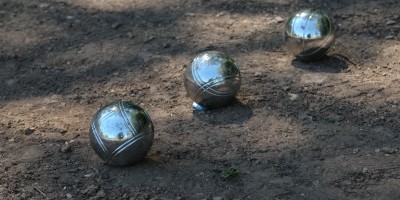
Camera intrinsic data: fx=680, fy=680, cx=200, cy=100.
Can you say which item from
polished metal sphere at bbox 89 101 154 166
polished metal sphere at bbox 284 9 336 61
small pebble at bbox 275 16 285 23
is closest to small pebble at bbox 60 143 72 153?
polished metal sphere at bbox 89 101 154 166

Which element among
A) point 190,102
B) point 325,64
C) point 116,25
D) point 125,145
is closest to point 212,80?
point 190,102

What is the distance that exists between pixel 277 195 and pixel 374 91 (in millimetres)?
1696

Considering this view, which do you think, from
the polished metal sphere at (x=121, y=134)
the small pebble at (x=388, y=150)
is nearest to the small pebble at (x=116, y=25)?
the polished metal sphere at (x=121, y=134)

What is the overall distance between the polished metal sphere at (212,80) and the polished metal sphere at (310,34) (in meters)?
0.90

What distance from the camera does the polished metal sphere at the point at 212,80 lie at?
5359 millimetres

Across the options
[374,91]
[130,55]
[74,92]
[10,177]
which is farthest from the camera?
[130,55]

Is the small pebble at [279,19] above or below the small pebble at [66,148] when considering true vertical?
above

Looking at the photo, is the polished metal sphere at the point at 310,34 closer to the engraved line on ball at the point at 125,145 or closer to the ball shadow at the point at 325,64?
the ball shadow at the point at 325,64

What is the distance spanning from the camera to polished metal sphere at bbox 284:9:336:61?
6023mm

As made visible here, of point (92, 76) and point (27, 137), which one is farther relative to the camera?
point (92, 76)

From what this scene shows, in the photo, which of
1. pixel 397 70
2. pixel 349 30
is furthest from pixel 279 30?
pixel 397 70

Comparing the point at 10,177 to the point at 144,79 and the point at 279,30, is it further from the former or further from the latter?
the point at 279,30

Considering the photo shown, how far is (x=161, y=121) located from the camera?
18.0 feet

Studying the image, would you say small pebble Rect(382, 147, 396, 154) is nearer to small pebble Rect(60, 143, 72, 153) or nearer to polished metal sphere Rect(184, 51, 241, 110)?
polished metal sphere Rect(184, 51, 241, 110)
